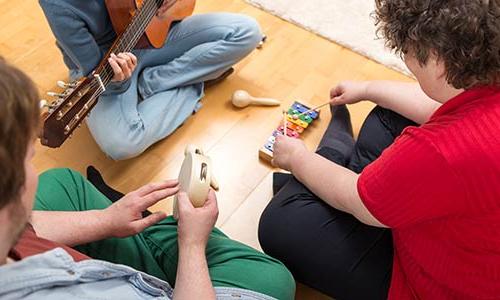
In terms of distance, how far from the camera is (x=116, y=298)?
2.39 ft

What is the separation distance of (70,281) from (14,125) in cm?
27

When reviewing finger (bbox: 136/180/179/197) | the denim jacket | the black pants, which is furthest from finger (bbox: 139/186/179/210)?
the black pants

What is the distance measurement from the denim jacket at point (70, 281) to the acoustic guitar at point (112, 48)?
37 cm

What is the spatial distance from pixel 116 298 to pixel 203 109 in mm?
882

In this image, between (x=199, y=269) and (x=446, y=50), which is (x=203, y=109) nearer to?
(x=199, y=269)

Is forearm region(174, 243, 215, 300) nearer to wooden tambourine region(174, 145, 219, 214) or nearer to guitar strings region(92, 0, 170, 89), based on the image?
wooden tambourine region(174, 145, 219, 214)

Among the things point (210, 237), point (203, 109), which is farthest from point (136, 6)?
point (210, 237)

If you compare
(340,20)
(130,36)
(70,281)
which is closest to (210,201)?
(70,281)

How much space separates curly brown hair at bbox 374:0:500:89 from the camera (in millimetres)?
736

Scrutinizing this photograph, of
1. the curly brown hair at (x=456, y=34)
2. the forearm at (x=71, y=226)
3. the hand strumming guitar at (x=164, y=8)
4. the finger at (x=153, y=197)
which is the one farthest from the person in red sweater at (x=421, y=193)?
the hand strumming guitar at (x=164, y=8)

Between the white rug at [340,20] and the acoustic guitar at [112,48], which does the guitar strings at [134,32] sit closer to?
the acoustic guitar at [112,48]

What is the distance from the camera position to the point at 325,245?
1.09 meters

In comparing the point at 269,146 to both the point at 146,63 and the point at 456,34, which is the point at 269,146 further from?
the point at 456,34

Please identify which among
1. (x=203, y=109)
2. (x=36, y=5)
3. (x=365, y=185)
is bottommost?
(x=203, y=109)
